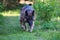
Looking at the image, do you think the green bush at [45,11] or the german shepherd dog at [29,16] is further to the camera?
the green bush at [45,11]

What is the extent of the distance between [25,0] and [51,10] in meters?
12.9

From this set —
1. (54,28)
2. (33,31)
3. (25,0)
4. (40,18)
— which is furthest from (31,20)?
(25,0)

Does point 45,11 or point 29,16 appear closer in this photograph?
point 29,16

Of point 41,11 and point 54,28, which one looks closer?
point 54,28

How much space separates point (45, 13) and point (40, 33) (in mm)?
2439

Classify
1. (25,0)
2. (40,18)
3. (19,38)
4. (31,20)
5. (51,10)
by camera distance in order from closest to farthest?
(19,38), (31,20), (51,10), (40,18), (25,0)

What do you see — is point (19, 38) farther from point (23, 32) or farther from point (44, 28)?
point (44, 28)

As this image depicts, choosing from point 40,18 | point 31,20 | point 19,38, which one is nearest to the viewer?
point 19,38

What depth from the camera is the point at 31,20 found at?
10633mm

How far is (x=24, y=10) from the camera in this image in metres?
10.8

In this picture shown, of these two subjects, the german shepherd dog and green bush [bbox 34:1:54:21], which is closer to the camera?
the german shepherd dog

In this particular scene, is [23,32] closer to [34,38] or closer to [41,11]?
[34,38]

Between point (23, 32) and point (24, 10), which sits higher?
point (24, 10)

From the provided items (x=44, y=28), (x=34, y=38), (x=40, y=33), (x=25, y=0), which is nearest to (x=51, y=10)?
(x=44, y=28)
